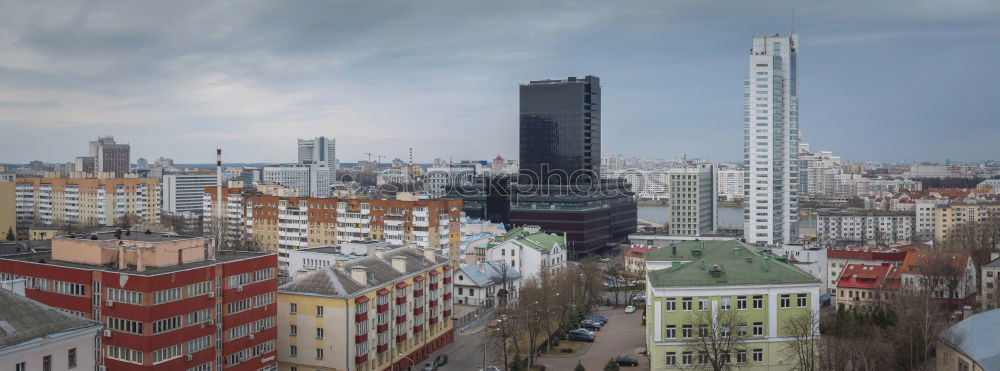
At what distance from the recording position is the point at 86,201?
68.5m

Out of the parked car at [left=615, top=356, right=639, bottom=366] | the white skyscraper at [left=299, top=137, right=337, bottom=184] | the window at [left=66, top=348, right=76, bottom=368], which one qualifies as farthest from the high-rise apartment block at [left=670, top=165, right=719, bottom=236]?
the white skyscraper at [left=299, top=137, right=337, bottom=184]

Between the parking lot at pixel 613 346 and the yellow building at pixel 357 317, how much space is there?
4658 mm

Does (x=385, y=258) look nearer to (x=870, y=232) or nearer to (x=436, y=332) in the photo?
(x=436, y=332)

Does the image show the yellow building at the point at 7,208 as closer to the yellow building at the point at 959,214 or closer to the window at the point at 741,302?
the window at the point at 741,302

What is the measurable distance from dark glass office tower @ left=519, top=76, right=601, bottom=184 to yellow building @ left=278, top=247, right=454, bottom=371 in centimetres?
4664

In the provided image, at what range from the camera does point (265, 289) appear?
73.1ft

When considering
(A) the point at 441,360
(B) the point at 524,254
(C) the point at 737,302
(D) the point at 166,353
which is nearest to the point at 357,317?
(A) the point at 441,360

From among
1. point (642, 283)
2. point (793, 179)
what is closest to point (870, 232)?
point (793, 179)

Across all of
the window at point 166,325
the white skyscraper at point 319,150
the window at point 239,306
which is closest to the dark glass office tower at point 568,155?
the window at point 239,306

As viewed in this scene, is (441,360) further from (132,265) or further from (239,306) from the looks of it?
(132,265)

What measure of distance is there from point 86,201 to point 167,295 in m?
56.4

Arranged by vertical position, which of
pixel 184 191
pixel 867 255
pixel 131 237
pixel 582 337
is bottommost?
pixel 582 337

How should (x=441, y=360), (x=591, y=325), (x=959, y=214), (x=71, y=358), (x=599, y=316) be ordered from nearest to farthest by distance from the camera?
(x=71, y=358) → (x=441, y=360) → (x=591, y=325) → (x=599, y=316) → (x=959, y=214)

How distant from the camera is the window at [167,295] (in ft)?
61.1
